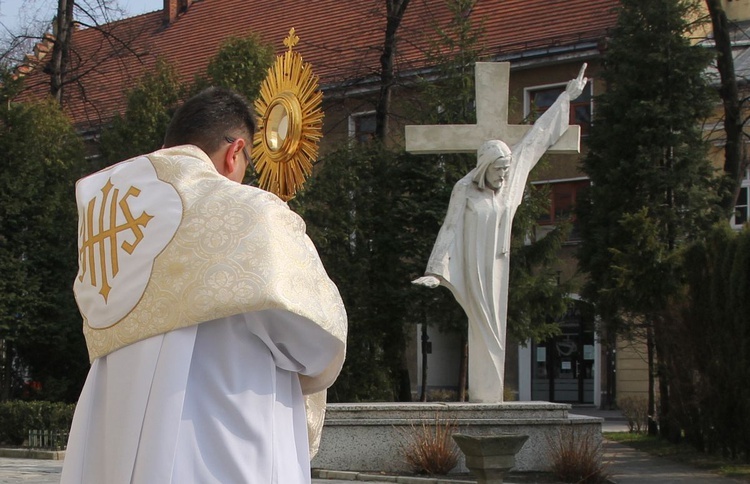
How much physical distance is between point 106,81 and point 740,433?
28.0m

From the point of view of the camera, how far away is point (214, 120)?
3.58 metres

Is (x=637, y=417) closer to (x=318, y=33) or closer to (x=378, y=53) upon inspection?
(x=378, y=53)

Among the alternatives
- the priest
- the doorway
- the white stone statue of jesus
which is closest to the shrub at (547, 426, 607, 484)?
Answer: the white stone statue of jesus

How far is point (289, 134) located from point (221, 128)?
3.98 m

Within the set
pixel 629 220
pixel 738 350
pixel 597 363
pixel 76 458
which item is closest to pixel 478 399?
pixel 738 350

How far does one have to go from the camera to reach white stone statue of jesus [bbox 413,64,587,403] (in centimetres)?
1298

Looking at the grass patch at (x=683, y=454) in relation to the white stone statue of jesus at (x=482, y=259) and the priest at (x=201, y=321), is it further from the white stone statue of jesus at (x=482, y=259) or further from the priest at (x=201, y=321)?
the priest at (x=201, y=321)

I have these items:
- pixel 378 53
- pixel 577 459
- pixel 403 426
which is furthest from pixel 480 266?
pixel 378 53

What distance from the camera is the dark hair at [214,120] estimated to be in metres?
3.58

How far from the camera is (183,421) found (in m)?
3.27

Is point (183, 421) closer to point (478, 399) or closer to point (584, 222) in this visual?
point (478, 399)

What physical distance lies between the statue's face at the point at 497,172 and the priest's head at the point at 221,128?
9.34 metres

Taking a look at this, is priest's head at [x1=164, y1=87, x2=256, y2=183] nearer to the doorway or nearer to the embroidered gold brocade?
the embroidered gold brocade

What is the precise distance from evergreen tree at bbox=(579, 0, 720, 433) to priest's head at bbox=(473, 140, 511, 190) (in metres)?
8.40
